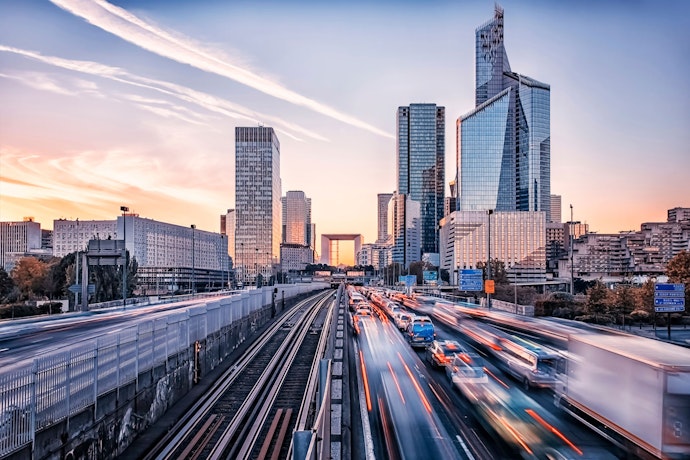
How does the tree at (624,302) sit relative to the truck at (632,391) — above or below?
below

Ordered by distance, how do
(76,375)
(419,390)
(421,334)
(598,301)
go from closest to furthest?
(76,375)
(419,390)
(421,334)
(598,301)

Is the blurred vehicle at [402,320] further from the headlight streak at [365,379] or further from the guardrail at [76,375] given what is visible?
the guardrail at [76,375]

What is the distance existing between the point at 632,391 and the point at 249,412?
13.9 meters

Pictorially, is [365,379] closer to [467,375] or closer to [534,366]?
[467,375]

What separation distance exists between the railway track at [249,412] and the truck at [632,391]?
9.88m

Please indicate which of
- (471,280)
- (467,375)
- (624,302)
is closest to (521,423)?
(467,375)

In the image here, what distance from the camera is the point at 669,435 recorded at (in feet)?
41.3

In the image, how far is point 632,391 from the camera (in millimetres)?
14211

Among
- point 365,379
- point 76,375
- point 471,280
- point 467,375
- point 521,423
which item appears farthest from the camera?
point 471,280

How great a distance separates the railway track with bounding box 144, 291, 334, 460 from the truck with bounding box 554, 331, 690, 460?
988cm

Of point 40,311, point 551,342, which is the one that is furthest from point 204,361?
point 40,311

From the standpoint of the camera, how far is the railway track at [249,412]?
16484mm

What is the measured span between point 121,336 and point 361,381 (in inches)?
493

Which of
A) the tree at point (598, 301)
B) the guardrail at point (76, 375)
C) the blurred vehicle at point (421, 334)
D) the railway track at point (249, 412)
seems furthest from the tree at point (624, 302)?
the guardrail at point (76, 375)
